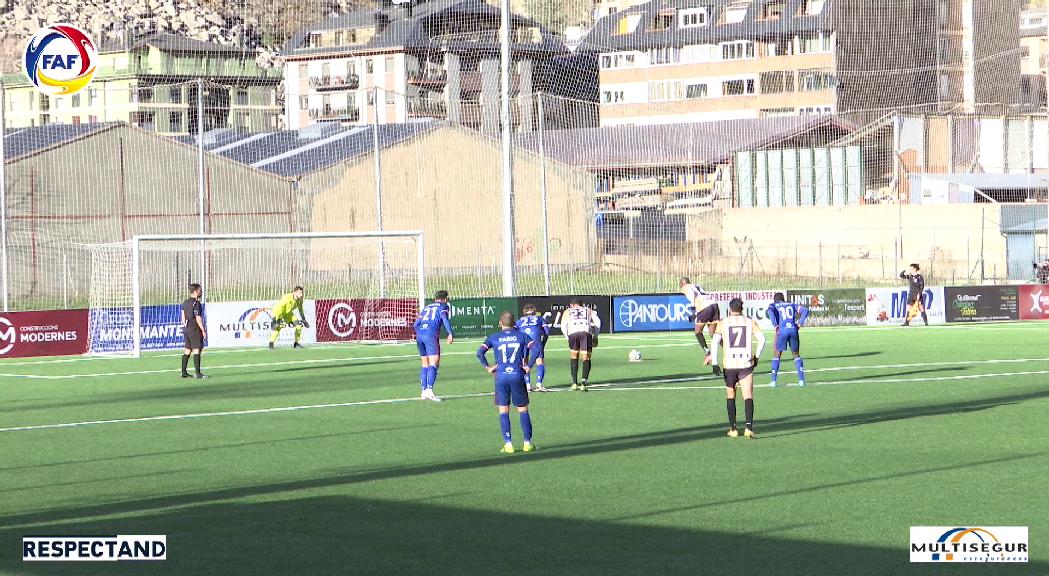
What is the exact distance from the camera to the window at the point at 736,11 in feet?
359

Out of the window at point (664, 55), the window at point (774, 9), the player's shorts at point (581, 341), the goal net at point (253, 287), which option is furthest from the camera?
the window at point (664, 55)

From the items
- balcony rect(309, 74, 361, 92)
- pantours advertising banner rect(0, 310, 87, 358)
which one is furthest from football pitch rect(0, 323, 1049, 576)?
balcony rect(309, 74, 361, 92)

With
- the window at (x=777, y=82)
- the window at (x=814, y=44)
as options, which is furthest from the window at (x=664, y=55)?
the window at (x=814, y=44)

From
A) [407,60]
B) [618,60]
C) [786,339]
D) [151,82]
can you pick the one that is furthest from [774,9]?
[786,339]

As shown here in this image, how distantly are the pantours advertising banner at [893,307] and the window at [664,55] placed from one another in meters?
58.1

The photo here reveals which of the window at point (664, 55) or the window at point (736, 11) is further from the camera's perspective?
the window at point (664, 55)

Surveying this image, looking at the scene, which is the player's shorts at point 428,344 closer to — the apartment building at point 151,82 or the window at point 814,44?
the window at point 814,44

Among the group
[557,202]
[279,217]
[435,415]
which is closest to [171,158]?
[279,217]

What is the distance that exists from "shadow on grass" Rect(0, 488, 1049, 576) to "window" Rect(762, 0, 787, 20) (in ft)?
315

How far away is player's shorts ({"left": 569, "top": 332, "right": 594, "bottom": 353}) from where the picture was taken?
2844 centimetres

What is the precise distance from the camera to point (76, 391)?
1201 inches

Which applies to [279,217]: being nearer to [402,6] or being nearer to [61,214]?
[61,214]

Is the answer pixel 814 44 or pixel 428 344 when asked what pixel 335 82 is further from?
pixel 428 344

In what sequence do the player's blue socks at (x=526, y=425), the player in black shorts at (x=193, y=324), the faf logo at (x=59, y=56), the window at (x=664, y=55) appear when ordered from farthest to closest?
1. the window at (x=664, y=55)
2. the faf logo at (x=59, y=56)
3. the player in black shorts at (x=193, y=324)
4. the player's blue socks at (x=526, y=425)
